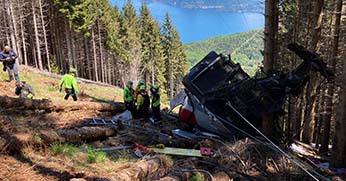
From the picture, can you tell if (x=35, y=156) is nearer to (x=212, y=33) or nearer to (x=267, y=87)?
(x=267, y=87)

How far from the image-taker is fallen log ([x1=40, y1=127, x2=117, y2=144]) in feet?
24.9

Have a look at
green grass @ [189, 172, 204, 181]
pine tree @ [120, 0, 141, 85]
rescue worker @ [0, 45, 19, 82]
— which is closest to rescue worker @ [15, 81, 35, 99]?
rescue worker @ [0, 45, 19, 82]

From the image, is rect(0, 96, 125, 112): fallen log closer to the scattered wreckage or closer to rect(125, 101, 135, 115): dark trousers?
rect(125, 101, 135, 115): dark trousers

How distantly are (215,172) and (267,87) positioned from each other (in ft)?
11.5

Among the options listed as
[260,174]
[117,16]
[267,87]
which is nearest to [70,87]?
[267,87]

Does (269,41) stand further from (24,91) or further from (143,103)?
(24,91)

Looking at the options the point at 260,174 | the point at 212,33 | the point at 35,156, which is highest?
the point at 35,156

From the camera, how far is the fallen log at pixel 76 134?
7.58 meters

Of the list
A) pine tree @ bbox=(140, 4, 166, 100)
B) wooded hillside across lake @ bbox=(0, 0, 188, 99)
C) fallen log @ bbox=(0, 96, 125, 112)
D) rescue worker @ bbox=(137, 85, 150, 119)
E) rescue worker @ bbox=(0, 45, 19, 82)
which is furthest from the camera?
pine tree @ bbox=(140, 4, 166, 100)

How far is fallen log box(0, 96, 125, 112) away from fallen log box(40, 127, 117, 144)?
293 centimetres

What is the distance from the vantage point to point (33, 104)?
11367 millimetres

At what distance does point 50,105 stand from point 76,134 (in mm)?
3853

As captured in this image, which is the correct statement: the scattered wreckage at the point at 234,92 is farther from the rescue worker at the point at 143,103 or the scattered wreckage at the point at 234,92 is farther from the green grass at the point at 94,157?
the green grass at the point at 94,157

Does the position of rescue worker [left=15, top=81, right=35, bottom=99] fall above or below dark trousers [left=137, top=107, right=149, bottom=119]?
above
